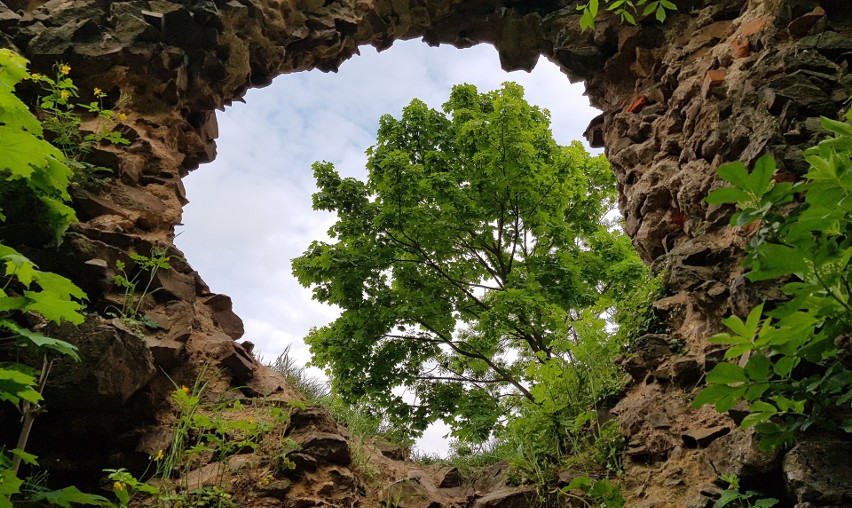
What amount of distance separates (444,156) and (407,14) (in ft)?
7.86

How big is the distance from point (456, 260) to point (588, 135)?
8.65 ft

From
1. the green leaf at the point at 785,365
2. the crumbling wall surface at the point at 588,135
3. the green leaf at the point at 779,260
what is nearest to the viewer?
the green leaf at the point at 779,260

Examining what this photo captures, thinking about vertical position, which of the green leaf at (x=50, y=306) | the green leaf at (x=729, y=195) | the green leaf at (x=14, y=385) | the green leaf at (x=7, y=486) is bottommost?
the green leaf at (x=7, y=486)

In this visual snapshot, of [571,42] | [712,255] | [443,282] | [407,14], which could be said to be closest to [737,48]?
[712,255]

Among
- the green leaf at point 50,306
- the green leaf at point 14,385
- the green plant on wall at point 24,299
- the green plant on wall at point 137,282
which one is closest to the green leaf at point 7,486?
the green plant on wall at point 24,299

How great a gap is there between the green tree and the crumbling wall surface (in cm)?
126

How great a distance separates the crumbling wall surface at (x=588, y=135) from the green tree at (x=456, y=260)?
1.26 m

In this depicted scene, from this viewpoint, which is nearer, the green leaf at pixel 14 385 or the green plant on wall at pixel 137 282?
the green leaf at pixel 14 385

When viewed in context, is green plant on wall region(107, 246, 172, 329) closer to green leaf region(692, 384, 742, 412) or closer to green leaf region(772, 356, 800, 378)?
green leaf region(692, 384, 742, 412)

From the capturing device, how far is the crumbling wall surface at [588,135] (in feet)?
12.3

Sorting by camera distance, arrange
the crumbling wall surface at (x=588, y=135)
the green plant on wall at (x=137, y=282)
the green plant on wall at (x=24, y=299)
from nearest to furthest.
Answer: the green plant on wall at (x=24, y=299), the crumbling wall surface at (x=588, y=135), the green plant on wall at (x=137, y=282)

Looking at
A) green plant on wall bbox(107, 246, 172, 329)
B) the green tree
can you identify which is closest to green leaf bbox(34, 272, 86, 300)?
green plant on wall bbox(107, 246, 172, 329)

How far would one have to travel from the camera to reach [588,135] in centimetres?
725

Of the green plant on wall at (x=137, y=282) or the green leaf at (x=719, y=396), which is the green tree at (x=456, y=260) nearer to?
the green plant on wall at (x=137, y=282)
